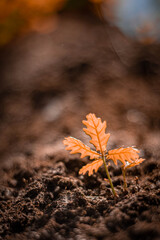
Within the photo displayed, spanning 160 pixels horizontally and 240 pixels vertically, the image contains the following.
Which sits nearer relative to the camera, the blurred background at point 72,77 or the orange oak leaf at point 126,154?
the orange oak leaf at point 126,154

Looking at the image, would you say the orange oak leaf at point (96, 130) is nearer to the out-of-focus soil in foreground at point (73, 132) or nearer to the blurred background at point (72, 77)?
the out-of-focus soil in foreground at point (73, 132)

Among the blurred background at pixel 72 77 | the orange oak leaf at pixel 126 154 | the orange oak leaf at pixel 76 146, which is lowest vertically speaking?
the orange oak leaf at pixel 126 154

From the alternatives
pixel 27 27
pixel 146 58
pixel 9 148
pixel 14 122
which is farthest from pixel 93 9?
pixel 9 148

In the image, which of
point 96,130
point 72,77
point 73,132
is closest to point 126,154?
point 96,130

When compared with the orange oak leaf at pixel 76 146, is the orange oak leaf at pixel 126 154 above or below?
below

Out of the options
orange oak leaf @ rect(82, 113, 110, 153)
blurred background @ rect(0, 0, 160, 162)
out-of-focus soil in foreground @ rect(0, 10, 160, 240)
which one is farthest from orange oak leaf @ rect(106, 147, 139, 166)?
blurred background @ rect(0, 0, 160, 162)

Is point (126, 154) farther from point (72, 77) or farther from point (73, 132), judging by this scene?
point (72, 77)

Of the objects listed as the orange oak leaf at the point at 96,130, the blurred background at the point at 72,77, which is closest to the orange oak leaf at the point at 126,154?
the orange oak leaf at the point at 96,130
